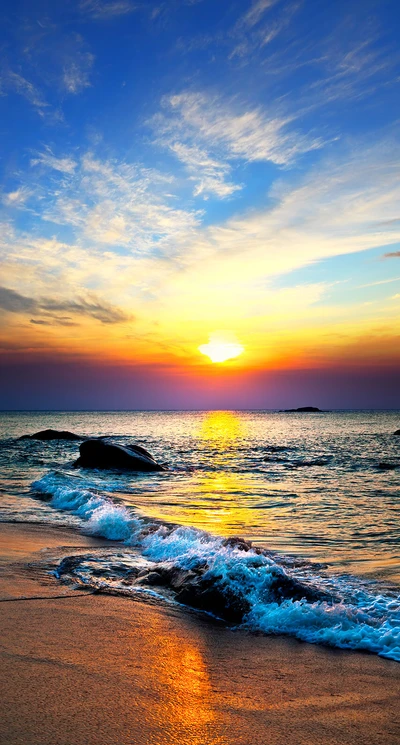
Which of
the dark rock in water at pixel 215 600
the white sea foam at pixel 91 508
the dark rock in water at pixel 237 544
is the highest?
the dark rock in water at pixel 237 544

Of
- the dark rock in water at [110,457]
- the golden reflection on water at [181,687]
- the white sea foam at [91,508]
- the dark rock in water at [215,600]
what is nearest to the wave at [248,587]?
the dark rock in water at [215,600]

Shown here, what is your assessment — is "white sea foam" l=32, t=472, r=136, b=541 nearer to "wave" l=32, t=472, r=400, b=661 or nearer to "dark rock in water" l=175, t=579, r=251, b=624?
"wave" l=32, t=472, r=400, b=661

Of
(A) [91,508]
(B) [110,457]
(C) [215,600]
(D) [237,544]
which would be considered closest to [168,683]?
(C) [215,600]

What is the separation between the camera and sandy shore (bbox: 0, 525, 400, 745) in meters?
3.11

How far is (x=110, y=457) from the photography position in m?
26.8

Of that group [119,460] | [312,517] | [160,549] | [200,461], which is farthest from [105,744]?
[200,461]

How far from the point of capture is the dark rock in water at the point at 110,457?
2625 cm

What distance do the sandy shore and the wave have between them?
370 mm

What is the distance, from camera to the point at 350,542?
9.82 meters

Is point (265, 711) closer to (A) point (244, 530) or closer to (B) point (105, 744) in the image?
(B) point (105, 744)

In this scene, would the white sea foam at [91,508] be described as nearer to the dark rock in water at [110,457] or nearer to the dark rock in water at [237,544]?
the dark rock in water at [237,544]

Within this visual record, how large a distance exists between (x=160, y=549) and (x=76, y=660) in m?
4.81

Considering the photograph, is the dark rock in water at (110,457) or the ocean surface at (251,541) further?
the dark rock in water at (110,457)

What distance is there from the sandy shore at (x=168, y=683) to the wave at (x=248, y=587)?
370 millimetres
